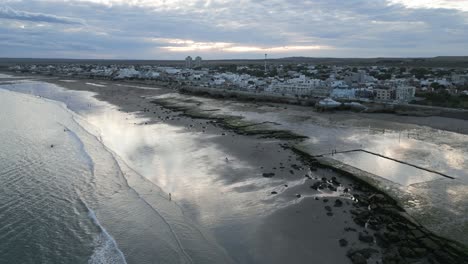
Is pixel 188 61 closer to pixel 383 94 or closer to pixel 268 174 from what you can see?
pixel 383 94

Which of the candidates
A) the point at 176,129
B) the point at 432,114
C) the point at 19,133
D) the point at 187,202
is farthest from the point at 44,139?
the point at 432,114

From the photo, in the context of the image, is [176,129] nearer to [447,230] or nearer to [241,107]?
[241,107]

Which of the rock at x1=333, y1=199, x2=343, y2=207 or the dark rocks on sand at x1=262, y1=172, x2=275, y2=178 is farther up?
the rock at x1=333, y1=199, x2=343, y2=207

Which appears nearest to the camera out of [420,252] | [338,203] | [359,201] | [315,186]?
[420,252]

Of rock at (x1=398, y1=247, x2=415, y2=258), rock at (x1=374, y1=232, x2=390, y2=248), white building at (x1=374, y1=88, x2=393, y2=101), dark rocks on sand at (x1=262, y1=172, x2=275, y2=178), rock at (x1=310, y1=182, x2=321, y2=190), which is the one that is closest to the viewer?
rock at (x1=398, y1=247, x2=415, y2=258)

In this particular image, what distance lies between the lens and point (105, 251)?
37.9ft

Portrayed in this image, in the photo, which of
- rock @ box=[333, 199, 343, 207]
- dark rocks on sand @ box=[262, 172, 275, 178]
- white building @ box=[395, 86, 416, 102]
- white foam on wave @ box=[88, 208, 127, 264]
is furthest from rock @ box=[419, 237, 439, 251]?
white building @ box=[395, 86, 416, 102]

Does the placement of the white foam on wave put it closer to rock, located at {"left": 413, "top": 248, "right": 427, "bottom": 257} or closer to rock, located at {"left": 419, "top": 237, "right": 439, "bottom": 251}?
rock, located at {"left": 413, "top": 248, "right": 427, "bottom": 257}

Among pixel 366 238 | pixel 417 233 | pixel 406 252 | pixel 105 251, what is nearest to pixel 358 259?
pixel 366 238

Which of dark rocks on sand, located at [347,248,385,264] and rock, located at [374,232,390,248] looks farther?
rock, located at [374,232,390,248]

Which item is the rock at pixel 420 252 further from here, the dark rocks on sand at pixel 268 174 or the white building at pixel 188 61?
the white building at pixel 188 61

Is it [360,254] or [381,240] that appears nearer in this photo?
[360,254]

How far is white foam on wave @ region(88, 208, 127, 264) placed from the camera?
11.0 meters

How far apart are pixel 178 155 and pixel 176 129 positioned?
8489 mm
